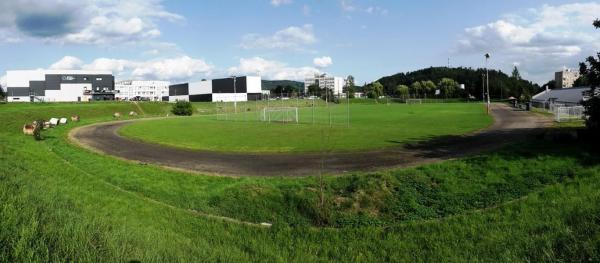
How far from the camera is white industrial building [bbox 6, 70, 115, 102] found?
143 metres

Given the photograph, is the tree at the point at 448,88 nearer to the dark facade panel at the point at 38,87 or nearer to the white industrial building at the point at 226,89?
the white industrial building at the point at 226,89

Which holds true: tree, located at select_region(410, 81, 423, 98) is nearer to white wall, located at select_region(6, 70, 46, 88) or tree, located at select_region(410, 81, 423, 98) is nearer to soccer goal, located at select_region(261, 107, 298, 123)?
soccer goal, located at select_region(261, 107, 298, 123)

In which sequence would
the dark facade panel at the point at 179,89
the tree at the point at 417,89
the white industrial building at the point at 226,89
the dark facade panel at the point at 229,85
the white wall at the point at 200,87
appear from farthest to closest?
1. the tree at the point at 417,89
2. the dark facade panel at the point at 179,89
3. the white wall at the point at 200,87
4. the dark facade panel at the point at 229,85
5. the white industrial building at the point at 226,89

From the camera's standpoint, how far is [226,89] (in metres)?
147

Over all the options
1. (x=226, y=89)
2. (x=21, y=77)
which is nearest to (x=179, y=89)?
(x=226, y=89)

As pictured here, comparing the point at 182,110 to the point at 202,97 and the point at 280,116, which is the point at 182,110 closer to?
the point at 280,116

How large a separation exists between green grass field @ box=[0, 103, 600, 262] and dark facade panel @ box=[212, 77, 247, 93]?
125 metres

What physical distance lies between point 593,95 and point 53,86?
159263 mm

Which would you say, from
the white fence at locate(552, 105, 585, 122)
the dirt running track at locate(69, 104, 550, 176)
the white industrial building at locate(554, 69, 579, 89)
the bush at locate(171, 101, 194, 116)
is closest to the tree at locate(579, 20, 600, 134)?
the dirt running track at locate(69, 104, 550, 176)

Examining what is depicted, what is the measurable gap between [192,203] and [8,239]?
9.29 meters

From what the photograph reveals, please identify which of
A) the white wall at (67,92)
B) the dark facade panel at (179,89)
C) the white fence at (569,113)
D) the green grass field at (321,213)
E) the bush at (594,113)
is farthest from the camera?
the dark facade panel at (179,89)

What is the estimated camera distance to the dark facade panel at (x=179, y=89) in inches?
6693

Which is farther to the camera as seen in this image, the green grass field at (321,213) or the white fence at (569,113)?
the white fence at (569,113)

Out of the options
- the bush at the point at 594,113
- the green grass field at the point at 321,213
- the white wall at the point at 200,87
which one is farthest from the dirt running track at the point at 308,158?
the white wall at the point at 200,87
